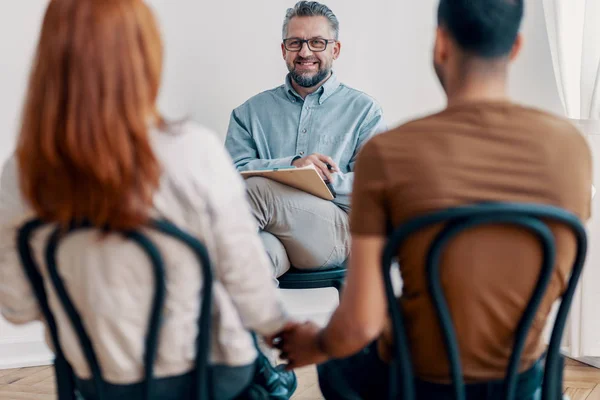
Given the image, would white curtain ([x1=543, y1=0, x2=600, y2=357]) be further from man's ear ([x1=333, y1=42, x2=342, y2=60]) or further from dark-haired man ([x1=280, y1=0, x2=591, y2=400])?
dark-haired man ([x1=280, y1=0, x2=591, y2=400])

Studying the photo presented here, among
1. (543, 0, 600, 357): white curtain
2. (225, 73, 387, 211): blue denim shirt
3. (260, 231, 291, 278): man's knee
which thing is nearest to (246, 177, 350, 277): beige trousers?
(260, 231, 291, 278): man's knee

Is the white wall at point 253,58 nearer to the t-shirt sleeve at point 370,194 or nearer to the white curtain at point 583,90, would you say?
the white curtain at point 583,90

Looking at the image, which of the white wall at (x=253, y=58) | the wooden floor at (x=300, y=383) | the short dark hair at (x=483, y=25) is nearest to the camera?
the short dark hair at (x=483, y=25)

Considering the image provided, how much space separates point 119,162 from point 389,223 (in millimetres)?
441

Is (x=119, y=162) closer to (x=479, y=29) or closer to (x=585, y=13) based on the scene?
(x=479, y=29)

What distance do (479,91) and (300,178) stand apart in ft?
3.76

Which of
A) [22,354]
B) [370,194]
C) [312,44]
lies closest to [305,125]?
[312,44]

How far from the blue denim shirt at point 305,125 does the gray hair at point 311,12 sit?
0.20 metres

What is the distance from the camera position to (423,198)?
1151 millimetres

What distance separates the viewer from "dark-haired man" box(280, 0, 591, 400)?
1156 mm

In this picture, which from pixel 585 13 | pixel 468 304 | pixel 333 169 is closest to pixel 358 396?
pixel 468 304

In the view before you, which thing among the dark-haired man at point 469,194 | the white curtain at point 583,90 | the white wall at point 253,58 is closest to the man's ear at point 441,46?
the dark-haired man at point 469,194

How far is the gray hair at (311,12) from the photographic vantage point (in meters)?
2.92

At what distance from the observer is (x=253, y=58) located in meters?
3.14
